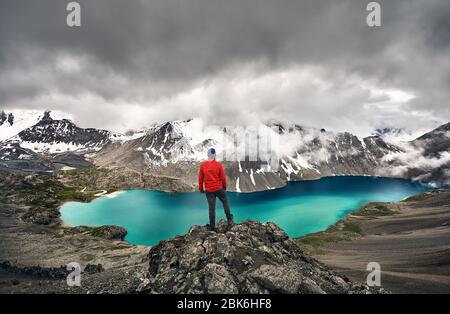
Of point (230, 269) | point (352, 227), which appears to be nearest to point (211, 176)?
point (230, 269)

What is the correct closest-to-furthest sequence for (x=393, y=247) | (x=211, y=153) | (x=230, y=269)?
1. (x=230, y=269)
2. (x=211, y=153)
3. (x=393, y=247)

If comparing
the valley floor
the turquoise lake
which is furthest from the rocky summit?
the turquoise lake

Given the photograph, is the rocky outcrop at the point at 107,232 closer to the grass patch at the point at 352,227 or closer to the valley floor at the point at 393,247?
the valley floor at the point at 393,247

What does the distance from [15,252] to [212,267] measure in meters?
75.8

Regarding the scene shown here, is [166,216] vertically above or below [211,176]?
below

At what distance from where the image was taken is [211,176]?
20.5 m

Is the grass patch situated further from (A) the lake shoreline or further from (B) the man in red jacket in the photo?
(B) the man in red jacket

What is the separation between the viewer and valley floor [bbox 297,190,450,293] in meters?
Result: 40.9

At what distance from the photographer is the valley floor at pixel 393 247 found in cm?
4086

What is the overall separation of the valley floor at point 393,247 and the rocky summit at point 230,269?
23459 mm

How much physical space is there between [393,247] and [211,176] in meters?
85.6

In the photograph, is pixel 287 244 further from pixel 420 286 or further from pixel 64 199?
pixel 64 199

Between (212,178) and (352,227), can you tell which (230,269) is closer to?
(212,178)
